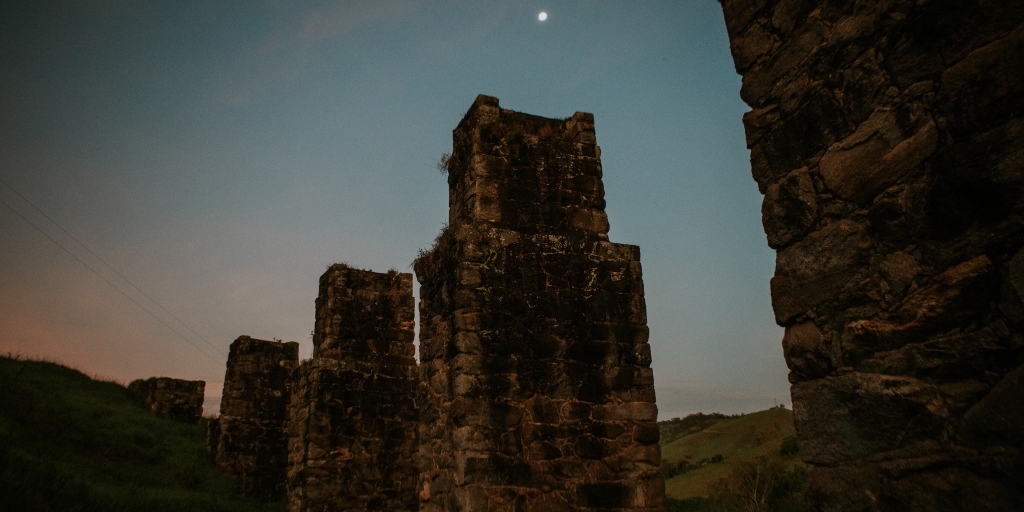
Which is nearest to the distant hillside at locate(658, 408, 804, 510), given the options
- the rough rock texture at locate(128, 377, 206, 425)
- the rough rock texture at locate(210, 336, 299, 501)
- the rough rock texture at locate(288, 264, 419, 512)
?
the rough rock texture at locate(288, 264, 419, 512)

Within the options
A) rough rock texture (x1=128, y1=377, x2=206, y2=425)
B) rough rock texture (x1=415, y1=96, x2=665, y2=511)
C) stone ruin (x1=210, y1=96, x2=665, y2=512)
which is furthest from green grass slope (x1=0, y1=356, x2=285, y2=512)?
rough rock texture (x1=415, y1=96, x2=665, y2=511)

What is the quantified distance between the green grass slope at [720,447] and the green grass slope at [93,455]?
15248 millimetres

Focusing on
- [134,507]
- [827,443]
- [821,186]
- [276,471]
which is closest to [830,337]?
[827,443]

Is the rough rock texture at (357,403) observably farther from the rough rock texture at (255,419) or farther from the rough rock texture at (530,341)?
the rough rock texture at (530,341)

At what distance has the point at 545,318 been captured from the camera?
22.9 feet

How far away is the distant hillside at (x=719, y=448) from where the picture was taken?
23312mm

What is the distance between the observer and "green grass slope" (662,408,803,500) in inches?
945

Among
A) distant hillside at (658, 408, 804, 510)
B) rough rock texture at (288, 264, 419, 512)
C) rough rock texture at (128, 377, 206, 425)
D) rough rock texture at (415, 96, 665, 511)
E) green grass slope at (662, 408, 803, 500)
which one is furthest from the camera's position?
green grass slope at (662, 408, 803, 500)

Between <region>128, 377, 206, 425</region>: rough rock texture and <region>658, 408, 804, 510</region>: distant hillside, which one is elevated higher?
<region>128, 377, 206, 425</region>: rough rock texture

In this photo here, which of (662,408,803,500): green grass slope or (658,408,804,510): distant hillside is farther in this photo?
(662,408,803,500): green grass slope

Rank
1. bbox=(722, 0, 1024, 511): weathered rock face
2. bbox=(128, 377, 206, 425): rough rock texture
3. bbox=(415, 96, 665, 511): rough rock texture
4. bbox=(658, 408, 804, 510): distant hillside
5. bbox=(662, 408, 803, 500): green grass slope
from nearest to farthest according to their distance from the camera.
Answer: bbox=(722, 0, 1024, 511): weathered rock face, bbox=(415, 96, 665, 511): rough rock texture, bbox=(128, 377, 206, 425): rough rock texture, bbox=(658, 408, 804, 510): distant hillside, bbox=(662, 408, 803, 500): green grass slope

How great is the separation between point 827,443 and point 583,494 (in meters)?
4.14

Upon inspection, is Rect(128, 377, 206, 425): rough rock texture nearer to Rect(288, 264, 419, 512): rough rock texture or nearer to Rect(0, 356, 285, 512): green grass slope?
Rect(0, 356, 285, 512): green grass slope

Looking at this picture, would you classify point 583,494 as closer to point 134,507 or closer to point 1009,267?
point 1009,267
